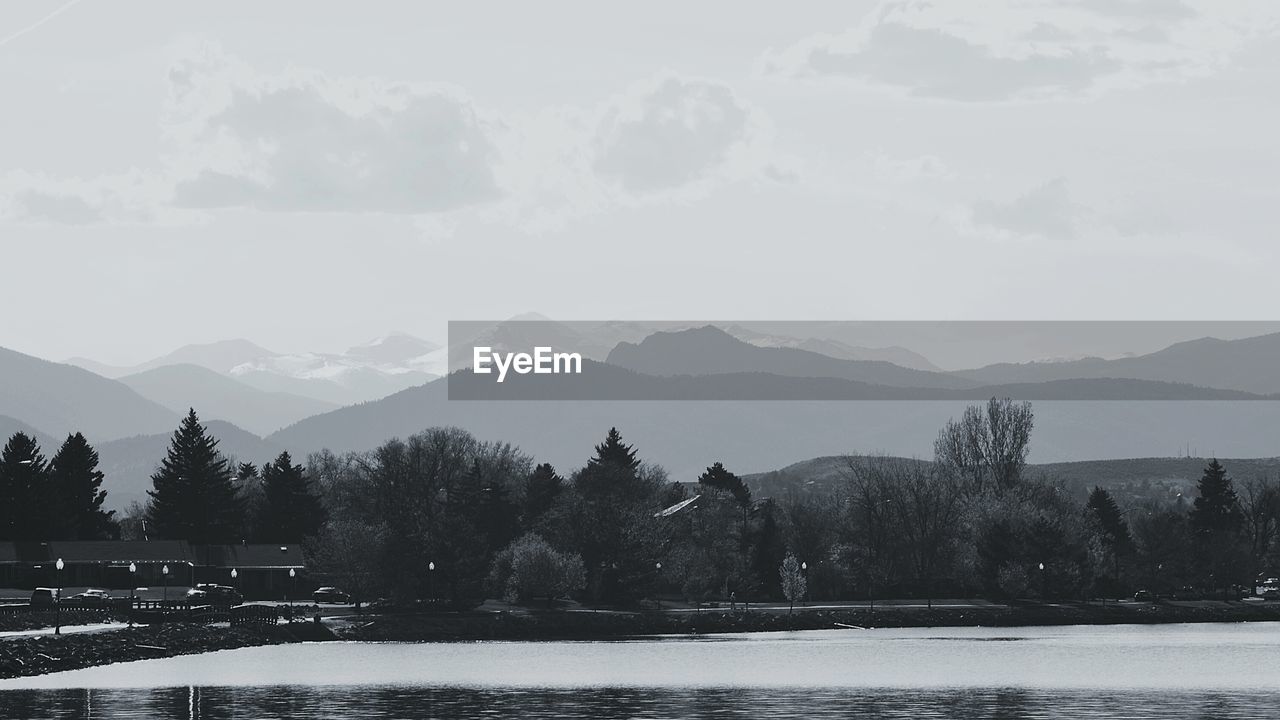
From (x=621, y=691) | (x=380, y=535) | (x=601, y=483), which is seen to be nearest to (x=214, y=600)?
(x=380, y=535)

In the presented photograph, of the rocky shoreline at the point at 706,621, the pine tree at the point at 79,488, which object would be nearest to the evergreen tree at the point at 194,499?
the pine tree at the point at 79,488

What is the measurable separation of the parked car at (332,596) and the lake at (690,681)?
135 feet

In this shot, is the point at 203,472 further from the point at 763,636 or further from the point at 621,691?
the point at 621,691

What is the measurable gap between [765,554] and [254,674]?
300 feet

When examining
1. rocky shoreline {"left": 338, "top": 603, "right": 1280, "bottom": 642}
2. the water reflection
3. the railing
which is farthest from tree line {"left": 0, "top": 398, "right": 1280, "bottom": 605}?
the water reflection

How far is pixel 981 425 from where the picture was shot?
198 meters

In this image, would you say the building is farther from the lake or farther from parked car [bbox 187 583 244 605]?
the lake

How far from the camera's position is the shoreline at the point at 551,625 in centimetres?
10569

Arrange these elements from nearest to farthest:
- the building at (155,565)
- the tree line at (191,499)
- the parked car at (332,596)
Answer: the building at (155,565)
the parked car at (332,596)
the tree line at (191,499)

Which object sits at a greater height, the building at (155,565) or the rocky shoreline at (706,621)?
the building at (155,565)

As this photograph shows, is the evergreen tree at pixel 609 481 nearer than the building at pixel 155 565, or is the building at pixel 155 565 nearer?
the building at pixel 155 565

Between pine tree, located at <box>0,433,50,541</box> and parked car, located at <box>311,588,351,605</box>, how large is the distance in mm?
26439

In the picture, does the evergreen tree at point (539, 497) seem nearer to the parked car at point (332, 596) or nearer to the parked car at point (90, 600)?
the parked car at point (332, 596)

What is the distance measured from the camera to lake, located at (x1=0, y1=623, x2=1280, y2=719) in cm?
7756
